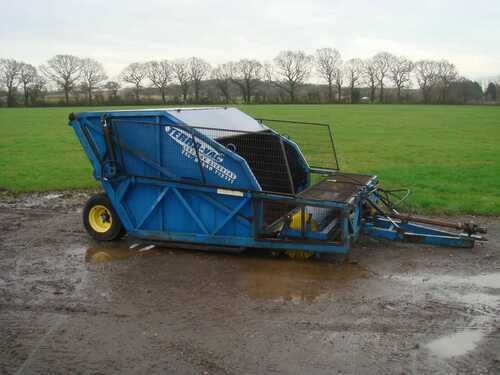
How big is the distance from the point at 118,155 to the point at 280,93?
Result: 270 ft

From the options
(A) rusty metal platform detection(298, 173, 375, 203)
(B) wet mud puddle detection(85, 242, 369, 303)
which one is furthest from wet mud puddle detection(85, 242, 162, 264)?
(A) rusty metal platform detection(298, 173, 375, 203)

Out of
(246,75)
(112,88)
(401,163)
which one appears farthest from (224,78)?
(401,163)

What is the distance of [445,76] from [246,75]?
34.9 meters

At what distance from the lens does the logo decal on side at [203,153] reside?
23.7ft

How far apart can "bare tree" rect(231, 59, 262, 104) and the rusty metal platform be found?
82.5 metres

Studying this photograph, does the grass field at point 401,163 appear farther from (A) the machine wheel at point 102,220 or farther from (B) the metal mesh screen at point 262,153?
(A) the machine wheel at point 102,220

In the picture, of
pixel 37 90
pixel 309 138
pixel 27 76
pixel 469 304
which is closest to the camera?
pixel 469 304

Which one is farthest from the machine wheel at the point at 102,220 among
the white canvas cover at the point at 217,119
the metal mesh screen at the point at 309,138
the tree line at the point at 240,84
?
the tree line at the point at 240,84

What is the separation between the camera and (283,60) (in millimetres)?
108438

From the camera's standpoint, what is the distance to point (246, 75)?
99.2 m

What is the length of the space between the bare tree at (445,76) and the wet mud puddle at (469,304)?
81.1 metres

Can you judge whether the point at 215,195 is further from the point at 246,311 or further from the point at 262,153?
the point at 246,311

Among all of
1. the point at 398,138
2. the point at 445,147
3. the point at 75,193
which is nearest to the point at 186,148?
the point at 75,193

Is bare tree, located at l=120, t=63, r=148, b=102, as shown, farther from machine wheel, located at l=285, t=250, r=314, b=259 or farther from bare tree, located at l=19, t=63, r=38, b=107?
machine wheel, located at l=285, t=250, r=314, b=259
